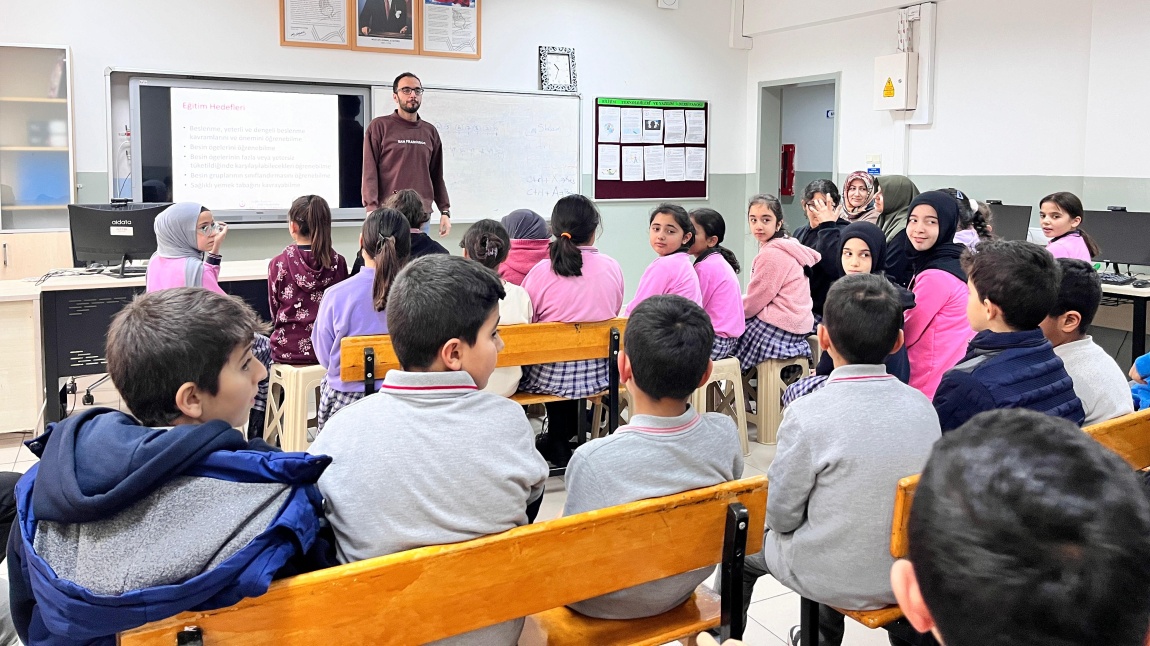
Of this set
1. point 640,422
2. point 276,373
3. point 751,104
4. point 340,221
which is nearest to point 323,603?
point 640,422

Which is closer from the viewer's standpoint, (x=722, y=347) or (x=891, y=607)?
(x=891, y=607)

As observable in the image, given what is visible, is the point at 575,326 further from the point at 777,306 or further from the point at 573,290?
the point at 777,306

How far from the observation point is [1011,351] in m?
2.03

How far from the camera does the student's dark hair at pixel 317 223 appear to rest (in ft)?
11.9

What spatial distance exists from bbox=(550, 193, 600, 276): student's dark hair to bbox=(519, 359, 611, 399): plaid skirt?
36 centimetres

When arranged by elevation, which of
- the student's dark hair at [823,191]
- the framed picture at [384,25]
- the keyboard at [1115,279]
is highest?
the framed picture at [384,25]

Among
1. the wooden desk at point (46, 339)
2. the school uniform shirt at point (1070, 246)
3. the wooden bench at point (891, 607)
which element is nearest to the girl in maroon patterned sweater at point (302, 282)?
the wooden desk at point (46, 339)

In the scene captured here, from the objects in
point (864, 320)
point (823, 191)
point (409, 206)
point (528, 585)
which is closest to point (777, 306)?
point (823, 191)

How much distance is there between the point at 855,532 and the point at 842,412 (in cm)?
23

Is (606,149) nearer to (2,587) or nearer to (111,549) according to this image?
(2,587)

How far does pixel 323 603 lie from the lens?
1.28 metres

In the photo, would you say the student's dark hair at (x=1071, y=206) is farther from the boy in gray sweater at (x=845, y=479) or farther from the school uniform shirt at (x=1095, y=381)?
the boy in gray sweater at (x=845, y=479)

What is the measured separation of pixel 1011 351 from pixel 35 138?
5671 millimetres

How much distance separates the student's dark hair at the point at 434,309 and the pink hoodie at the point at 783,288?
103 inches
